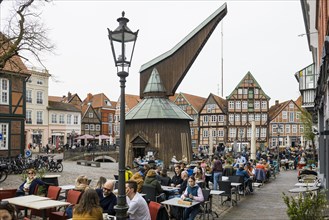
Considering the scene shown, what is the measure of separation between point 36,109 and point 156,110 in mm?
24661

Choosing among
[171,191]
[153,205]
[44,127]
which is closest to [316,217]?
[153,205]

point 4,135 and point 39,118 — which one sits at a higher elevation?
point 39,118

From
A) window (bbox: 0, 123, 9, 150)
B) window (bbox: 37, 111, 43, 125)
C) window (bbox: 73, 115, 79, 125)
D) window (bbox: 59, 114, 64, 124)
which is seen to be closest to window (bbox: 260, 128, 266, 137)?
window (bbox: 73, 115, 79, 125)

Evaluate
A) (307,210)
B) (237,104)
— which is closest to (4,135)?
(307,210)

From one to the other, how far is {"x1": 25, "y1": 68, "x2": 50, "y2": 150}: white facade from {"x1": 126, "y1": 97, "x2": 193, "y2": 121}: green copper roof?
2092 centimetres

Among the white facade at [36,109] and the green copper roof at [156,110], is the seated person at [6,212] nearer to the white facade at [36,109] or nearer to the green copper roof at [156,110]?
the green copper roof at [156,110]

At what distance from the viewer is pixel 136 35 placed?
6477 mm

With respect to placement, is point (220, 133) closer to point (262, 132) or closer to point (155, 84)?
point (262, 132)

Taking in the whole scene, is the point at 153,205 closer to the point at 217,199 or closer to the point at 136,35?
the point at 136,35

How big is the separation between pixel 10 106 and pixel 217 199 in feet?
62.2

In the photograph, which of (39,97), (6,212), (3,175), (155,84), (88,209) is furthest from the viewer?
(39,97)

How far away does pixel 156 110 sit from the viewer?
29375 mm

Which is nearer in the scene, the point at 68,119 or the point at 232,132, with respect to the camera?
the point at 68,119

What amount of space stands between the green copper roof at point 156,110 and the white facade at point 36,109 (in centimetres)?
2092
